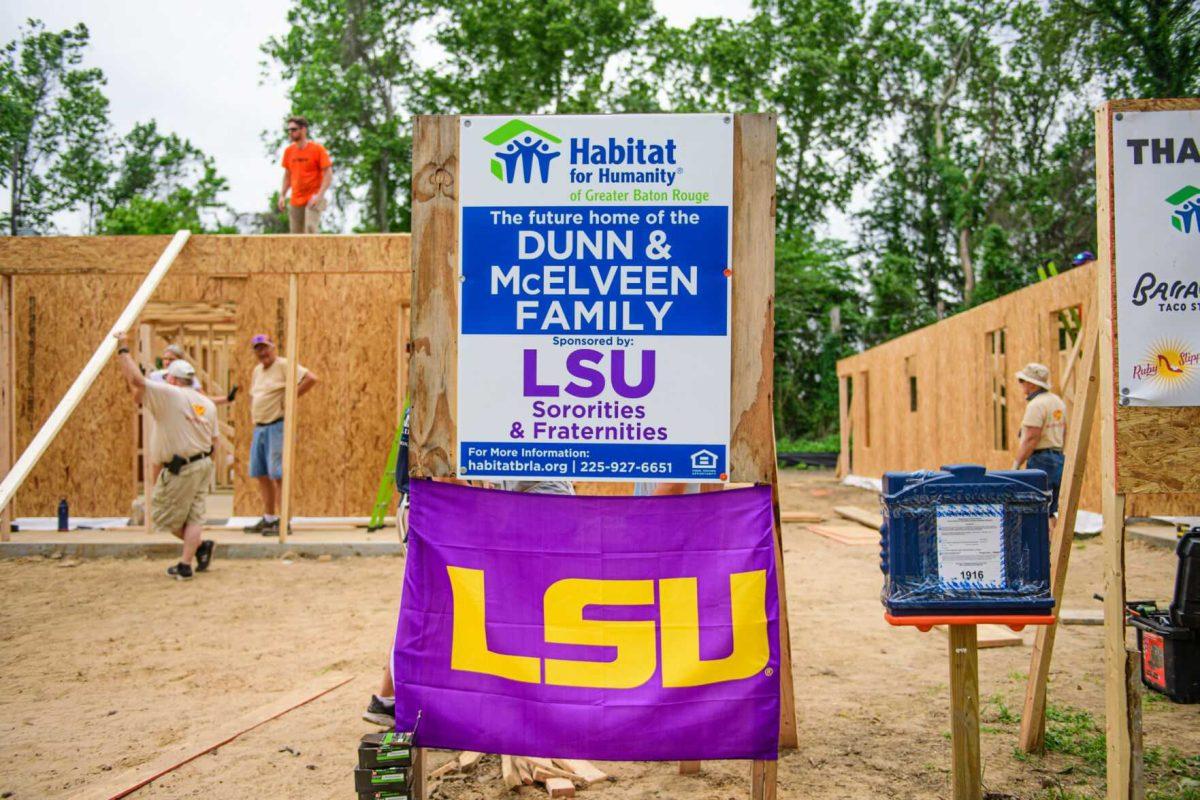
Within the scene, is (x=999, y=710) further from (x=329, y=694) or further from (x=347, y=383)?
(x=347, y=383)

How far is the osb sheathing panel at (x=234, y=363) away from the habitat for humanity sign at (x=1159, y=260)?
8378mm

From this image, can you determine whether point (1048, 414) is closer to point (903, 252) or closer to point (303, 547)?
point (303, 547)

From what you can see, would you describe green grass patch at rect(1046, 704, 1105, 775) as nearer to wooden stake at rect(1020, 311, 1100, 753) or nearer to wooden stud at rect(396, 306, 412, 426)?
wooden stake at rect(1020, 311, 1100, 753)

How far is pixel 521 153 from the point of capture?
9.80 feet

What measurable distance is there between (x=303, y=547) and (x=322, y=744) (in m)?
5.53

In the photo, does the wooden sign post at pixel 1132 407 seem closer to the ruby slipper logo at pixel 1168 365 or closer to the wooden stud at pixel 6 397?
the ruby slipper logo at pixel 1168 365

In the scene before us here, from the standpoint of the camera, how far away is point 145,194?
39.7 meters

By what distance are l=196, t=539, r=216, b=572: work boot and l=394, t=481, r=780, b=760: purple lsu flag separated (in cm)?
638

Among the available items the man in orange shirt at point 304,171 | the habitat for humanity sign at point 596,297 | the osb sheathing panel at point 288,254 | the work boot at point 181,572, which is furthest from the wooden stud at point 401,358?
the habitat for humanity sign at point 596,297

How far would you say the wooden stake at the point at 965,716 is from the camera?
3023 mm

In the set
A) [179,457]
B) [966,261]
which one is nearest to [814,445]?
[966,261]

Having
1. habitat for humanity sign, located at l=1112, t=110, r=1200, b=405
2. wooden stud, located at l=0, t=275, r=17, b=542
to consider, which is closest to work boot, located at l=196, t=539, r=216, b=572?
wooden stud, located at l=0, t=275, r=17, b=542

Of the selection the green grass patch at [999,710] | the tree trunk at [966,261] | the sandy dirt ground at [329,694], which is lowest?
the sandy dirt ground at [329,694]

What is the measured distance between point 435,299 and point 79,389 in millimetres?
5983
